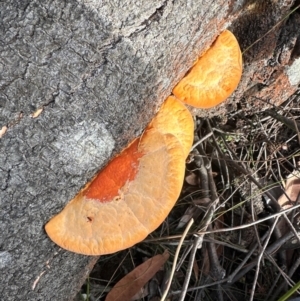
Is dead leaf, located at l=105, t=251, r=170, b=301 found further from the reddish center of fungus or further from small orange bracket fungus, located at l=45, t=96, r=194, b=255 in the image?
the reddish center of fungus

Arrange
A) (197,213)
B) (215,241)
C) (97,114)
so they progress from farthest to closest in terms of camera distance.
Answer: (197,213) → (215,241) → (97,114)

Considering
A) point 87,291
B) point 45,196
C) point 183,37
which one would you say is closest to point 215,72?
point 183,37

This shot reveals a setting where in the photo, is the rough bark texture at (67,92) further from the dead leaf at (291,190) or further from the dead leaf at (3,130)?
the dead leaf at (291,190)

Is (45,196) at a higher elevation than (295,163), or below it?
higher

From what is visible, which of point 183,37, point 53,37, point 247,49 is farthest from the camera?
point 247,49

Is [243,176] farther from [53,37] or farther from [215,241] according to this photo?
[53,37]

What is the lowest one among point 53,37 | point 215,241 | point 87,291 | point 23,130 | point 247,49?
point 215,241

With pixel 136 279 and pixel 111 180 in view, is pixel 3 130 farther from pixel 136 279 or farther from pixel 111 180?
pixel 136 279
